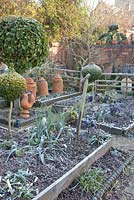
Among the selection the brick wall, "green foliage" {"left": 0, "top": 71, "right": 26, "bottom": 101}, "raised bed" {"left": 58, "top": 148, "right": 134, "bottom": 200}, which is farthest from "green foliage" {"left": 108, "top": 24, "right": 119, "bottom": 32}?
"raised bed" {"left": 58, "top": 148, "right": 134, "bottom": 200}

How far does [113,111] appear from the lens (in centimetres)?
497

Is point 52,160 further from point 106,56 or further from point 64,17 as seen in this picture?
point 64,17

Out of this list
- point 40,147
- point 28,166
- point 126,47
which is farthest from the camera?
point 126,47

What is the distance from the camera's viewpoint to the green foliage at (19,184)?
199cm

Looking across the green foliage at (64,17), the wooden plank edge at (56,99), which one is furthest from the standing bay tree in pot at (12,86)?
the green foliage at (64,17)

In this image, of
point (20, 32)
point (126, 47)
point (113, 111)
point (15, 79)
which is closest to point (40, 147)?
point (15, 79)

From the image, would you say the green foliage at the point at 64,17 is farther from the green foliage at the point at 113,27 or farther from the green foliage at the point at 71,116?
the green foliage at the point at 71,116

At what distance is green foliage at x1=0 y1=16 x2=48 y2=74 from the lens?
3.22 meters

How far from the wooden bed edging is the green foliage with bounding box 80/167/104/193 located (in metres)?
0.07

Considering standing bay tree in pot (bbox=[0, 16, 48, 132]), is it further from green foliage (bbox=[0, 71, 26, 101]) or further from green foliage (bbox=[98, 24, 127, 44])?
green foliage (bbox=[98, 24, 127, 44])

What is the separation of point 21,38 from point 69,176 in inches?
69.9

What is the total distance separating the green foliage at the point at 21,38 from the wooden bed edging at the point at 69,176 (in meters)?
1.51

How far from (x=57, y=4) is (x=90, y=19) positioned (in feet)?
4.17

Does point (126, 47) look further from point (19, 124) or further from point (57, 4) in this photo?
point (19, 124)
